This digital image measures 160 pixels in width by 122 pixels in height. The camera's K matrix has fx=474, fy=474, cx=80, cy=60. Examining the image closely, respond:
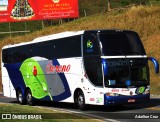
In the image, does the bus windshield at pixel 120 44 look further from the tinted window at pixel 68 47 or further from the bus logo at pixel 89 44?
the tinted window at pixel 68 47

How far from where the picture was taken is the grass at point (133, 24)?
46213 mm

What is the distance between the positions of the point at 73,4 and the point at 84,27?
13.0ft

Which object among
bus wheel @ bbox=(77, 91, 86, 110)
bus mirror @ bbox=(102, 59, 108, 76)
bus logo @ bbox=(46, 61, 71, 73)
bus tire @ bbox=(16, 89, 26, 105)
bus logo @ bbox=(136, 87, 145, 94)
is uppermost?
bus mirror @ bbox=(102, 59, 108, 76)

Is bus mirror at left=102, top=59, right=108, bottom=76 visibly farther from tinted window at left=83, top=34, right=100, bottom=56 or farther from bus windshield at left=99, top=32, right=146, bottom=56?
tinted window at left=83, top=34, right=100, bottom=56

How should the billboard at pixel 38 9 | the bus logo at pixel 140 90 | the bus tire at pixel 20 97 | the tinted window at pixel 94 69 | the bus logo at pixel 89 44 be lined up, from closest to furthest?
the tinted window at pixel 94 69 < the bus logo at pixel 140 90 < the bus logo at pixel 89 44 < the bus tire at pixel 20 97 < the billboard at pixel 38 9

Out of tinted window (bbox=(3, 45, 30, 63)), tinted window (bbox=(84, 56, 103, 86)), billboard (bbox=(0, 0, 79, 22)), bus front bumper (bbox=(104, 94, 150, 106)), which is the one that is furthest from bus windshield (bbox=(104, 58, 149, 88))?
billboard (bbox=(0, 0, 79, 22))

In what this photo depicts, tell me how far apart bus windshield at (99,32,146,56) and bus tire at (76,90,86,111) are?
2.51 m

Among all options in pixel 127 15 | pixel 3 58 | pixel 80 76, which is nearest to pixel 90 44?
pixel 80 76

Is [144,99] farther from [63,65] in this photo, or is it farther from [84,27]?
[84,27]

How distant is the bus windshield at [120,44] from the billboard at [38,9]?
132ft

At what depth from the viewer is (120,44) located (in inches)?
816

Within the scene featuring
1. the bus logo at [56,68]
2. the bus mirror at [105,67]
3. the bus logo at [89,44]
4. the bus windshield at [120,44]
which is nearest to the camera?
the bus mirror at [105,67]

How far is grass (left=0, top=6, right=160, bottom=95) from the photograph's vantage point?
152 feet

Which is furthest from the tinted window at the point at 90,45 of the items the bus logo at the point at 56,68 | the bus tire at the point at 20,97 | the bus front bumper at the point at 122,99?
the bus tire at the point at 20,97
